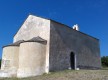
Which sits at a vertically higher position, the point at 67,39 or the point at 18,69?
the point at 67,39

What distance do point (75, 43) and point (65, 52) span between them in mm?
3022

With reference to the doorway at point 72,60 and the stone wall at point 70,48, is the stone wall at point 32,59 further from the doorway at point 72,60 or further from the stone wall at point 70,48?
the doorway at point 72,60

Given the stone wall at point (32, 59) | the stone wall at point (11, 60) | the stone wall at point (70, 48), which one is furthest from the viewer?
the stone wall at point (11, 60)

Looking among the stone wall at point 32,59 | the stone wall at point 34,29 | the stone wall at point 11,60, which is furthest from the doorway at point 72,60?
the stone wall at point 11,60

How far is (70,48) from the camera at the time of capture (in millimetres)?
27672

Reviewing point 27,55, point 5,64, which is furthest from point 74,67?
point 5,64

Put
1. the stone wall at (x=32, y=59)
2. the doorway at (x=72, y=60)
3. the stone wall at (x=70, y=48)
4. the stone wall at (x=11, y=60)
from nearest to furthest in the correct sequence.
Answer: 1. the stone wall at (x=32, y=59)
2. the stone wall at (x=70, y=48)
3. the stone wall at (x=11, y=60)
4. the doorway at (x=72, y=60)

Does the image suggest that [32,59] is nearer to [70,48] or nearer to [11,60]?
[11,60]

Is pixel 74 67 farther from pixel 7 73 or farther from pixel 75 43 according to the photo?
pixel 7 73

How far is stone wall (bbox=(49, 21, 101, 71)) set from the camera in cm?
2517

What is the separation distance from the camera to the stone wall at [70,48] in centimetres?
2517

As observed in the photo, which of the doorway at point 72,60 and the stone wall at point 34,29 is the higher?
the stone wall at point 34,29

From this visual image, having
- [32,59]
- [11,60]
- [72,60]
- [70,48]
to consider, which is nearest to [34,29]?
[11,60]

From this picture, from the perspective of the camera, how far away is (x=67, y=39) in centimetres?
2745
